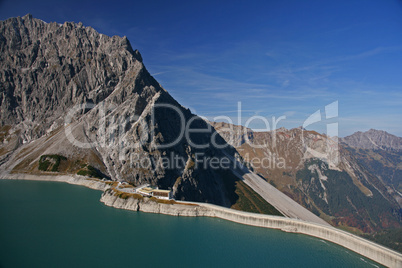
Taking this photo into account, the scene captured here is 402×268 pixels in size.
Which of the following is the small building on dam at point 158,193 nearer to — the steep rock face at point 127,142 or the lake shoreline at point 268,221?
the lake shoreline at point 268,221

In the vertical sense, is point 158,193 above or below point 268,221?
above

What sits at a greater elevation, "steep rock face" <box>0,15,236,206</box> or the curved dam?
"steep rock face" <box>0,15,236,206</box>

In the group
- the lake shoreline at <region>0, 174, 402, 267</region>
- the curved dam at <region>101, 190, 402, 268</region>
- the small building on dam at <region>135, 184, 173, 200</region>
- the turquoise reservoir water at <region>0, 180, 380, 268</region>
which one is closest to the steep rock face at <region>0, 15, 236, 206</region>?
the small building on dam at <region>135, 184, 173, 200</region>

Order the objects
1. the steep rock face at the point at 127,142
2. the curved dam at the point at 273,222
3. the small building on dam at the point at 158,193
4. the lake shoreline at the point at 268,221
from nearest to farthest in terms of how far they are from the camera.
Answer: the curved dam at the point at 273,222 → the lake shoreline at the point at 268,221 → the small building on dam at the point at 158,193 → the steep rock face at the point at 127,142

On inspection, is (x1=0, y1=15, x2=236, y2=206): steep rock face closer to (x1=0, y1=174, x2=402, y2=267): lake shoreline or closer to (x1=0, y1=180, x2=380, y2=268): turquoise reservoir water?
(x1=0, y1=174, x2=402, y2=267): lake shoreline

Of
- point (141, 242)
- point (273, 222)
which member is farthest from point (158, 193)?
point (273, 222)

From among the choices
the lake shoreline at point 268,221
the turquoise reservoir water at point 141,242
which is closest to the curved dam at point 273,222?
the lake shoreline at point 268,221

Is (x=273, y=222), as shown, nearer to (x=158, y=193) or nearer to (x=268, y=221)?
(x=268, y=221)
